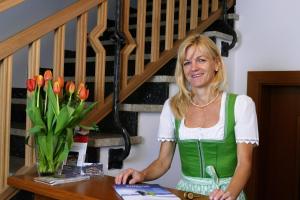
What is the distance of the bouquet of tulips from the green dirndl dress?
0.50 m

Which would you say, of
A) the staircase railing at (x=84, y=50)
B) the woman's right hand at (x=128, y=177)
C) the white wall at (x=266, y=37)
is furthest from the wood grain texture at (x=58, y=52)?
the white wall at (x=266, y=37)

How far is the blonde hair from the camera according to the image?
1798 mm

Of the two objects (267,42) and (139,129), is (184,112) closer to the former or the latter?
(139,129)

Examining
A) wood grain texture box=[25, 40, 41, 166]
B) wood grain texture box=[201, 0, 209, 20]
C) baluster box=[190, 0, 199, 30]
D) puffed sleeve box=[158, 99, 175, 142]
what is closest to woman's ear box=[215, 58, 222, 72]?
puffed sleeve box=[158, 99, 175, 142]

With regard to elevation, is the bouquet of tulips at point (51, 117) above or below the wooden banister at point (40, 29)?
below

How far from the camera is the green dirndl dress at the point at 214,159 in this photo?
5.82ft

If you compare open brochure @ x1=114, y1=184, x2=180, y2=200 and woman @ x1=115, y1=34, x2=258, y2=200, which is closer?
open brochure @ x1=114, y1=184, x2=180, y2=200

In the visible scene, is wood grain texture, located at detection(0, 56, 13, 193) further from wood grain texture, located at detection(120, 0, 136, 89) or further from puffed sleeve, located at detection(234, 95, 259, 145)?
puffed sleeve, located at detection(234, 95, 259, 145)

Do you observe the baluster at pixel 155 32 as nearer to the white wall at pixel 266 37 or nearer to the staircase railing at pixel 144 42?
the staircase railing at pixel 144 42

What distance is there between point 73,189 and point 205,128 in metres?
0.61

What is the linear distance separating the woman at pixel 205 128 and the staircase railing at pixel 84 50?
1.38 ft

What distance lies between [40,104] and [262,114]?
5.53 ft

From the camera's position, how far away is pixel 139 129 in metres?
2.32

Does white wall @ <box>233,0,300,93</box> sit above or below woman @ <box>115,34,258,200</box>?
above
